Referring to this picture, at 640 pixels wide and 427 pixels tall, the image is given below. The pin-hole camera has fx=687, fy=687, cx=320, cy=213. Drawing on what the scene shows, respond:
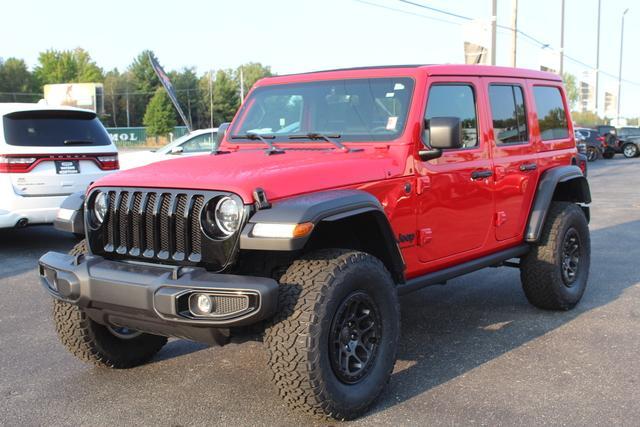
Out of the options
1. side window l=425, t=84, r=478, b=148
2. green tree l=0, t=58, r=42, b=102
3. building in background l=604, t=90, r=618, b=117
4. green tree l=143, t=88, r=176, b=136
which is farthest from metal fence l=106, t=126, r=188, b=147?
side window l=425, t=84, r=478, b=148

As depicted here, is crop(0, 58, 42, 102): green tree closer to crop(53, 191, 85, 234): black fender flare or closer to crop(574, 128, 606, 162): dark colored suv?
crop(574, 128, 606, 162): dark colored suv

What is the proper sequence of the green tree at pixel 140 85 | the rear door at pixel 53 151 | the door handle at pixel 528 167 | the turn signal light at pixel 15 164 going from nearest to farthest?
the door handle at pixel 528 167, the turn signal light at pixel 15 164, the rear door at pixel 53 151, the green tree at pixel 140 85

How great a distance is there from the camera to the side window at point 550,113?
590cm

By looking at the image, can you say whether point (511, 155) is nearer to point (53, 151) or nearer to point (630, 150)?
point (53, 151)

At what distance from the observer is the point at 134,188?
3768 millimetres

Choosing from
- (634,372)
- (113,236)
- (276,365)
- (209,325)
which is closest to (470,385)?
(634,372)

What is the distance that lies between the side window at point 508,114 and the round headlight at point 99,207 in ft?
9.57

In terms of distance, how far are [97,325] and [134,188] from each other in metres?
1.07

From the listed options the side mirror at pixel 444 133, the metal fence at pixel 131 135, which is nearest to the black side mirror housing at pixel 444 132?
the side mirror at pixel 444 133

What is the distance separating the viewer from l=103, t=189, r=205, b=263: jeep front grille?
3.53 metres

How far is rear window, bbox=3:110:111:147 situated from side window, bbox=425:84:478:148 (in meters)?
5.55

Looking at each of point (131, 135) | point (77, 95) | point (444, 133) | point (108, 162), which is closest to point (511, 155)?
point (444, 133)

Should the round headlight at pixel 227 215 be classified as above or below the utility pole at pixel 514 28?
below

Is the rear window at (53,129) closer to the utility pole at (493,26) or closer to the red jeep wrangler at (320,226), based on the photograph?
the red jeep wrangler at (320,226)
